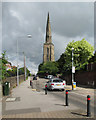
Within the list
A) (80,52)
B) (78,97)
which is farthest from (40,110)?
(80,52)

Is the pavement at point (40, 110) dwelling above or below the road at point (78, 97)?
above

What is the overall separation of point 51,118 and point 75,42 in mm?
32634

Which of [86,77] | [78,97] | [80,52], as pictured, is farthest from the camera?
[80,52]

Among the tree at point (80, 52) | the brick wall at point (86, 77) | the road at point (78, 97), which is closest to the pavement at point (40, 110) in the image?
the road at point (78, 97)

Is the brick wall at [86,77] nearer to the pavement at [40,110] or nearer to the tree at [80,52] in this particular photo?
the tree at [80,52]

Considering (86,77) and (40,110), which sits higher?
(86,77)

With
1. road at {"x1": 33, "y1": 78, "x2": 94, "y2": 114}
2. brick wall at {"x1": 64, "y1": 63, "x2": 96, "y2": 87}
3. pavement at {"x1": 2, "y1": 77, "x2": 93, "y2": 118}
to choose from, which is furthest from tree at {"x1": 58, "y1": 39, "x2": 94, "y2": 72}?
pavement at {"x1": 2, "y1": 77, "x2": 93, "y2": 118}

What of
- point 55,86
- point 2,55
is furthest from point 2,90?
point 55,86

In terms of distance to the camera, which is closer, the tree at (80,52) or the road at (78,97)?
the road at (78,97)

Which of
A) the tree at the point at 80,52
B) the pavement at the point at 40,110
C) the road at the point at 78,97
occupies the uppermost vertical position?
the tree at the point at 80,52

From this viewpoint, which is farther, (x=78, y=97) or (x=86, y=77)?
(x=86, y=77)

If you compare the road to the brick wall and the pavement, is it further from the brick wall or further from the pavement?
the brick wall

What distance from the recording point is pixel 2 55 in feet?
55.0

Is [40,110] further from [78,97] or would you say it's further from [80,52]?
[80,52]
